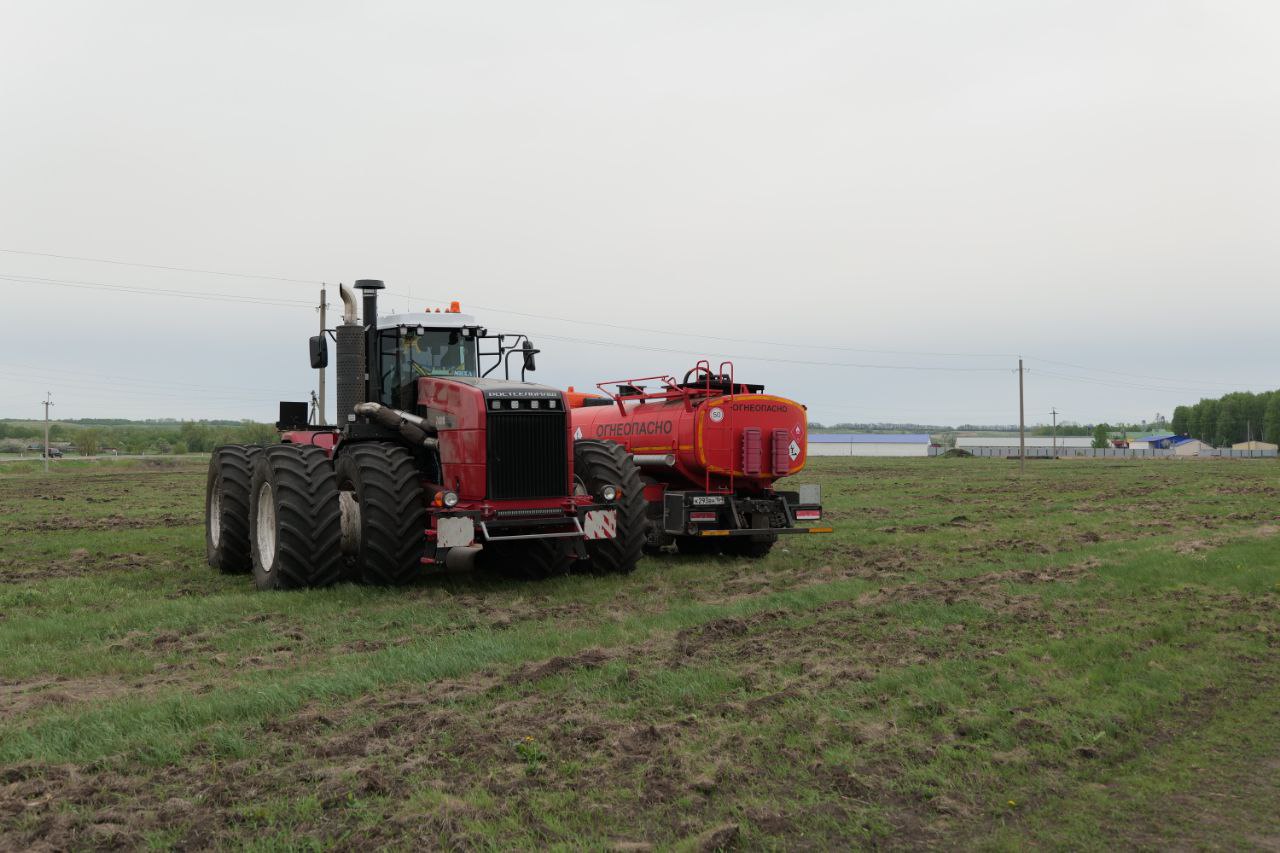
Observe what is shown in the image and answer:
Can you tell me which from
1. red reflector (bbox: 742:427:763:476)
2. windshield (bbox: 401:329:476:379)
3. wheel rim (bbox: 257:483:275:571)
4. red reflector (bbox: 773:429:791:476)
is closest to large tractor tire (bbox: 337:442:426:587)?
wheel rim (bbox: 257:483:275:571)

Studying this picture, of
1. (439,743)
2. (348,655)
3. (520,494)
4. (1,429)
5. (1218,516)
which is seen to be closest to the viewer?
(439,743)

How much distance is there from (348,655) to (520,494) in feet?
12.5

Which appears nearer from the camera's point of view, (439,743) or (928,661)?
(439,743)

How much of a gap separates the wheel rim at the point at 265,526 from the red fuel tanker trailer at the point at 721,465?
5433mm

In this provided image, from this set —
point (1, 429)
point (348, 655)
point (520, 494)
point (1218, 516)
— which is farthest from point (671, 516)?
point (1, 429)

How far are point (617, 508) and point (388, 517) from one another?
115 inches

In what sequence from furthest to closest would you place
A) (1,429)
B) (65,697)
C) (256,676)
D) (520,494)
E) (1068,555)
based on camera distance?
(1,429), (1068,555), (520,494), (256,676), (65,697)

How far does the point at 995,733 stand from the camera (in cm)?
633

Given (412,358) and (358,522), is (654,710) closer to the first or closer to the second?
(358,522)

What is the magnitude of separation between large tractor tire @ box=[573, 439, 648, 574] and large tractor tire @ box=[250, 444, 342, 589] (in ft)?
9.96

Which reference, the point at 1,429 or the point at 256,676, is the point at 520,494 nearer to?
the point at 256,676

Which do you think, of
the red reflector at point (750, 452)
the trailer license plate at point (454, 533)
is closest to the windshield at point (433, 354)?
the trailer license plate at point (454, 533)

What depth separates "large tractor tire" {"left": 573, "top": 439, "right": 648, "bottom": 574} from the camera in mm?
13031

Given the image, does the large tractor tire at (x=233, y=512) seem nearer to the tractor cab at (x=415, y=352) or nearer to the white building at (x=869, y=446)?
the tractor cab at (x=415, y=352)
